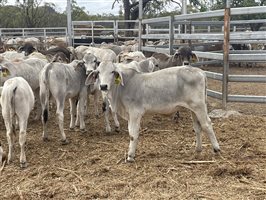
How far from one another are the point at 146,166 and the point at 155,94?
1.10 metres

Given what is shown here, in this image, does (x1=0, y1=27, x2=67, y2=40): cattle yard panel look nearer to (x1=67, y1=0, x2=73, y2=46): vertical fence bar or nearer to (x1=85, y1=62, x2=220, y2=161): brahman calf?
(x1=67, y1=0, x2=73, y2=46): vertical fence bar

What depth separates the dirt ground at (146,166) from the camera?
4.90 metres

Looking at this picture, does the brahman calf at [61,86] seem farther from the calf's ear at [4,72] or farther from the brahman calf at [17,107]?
the brahman calf at [17,107]

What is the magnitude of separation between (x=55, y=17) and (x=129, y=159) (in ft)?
138

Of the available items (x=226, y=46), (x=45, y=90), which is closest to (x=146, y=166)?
(x=45, y=90)

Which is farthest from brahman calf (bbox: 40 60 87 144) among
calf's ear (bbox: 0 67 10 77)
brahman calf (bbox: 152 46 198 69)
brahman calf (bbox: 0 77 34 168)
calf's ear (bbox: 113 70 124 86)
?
brahman calf (bbox: 152 46 198 69)

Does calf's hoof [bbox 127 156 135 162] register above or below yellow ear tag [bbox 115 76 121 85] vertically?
below

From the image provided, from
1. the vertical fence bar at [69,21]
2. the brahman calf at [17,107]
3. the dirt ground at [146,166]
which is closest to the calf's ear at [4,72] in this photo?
the dirt ground at [146,166]

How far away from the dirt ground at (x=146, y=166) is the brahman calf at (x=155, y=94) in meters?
0.48

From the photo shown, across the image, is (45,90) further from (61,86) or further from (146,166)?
(146,166)

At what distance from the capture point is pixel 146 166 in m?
5.80

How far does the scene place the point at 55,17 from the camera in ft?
151

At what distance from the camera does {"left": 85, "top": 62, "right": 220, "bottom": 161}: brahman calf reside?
19.7ft

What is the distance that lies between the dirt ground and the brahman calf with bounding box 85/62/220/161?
19.0 inches
